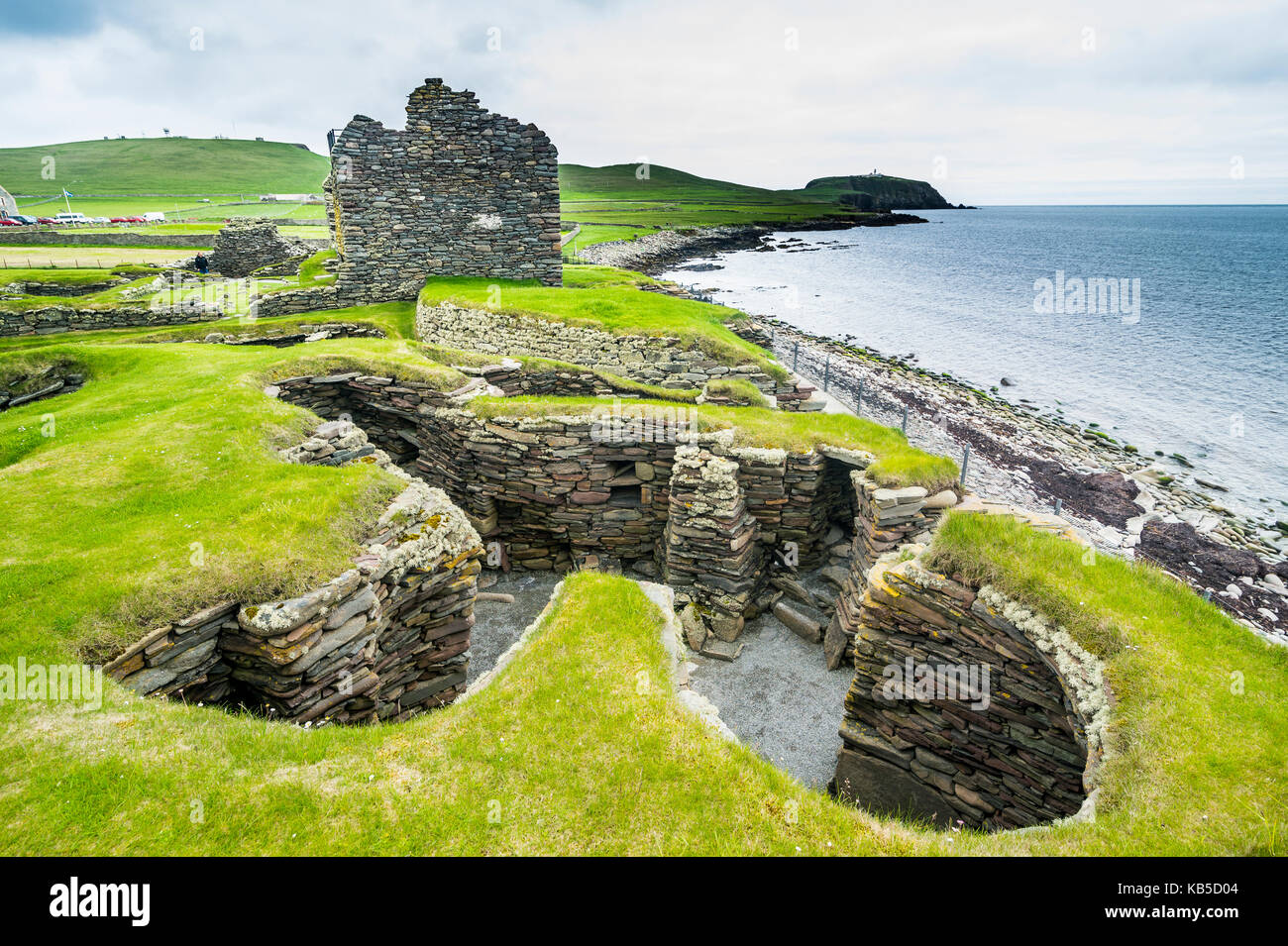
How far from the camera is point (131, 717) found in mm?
6277

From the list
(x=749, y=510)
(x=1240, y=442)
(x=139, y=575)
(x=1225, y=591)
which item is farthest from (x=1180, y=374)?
(x=139, y=575)

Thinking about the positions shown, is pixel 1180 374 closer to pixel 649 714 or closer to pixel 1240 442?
pixel 1240 442

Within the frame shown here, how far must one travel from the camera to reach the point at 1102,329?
63.3 meters

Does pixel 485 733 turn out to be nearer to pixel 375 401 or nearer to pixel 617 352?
pixel 375 401

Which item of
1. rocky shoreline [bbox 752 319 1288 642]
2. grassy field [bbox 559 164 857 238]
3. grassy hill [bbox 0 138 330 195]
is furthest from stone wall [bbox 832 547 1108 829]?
grassy hill [bbox 0 138 330 195]

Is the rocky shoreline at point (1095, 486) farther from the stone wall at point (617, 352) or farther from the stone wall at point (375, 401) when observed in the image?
the stone wall at point (375, 401)

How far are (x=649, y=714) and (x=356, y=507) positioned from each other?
243 inches

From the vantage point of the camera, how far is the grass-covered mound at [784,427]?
14.4 meters

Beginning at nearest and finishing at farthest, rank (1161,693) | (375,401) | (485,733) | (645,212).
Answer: (485,733)
(1161,693)
(375,401)
(645,212)

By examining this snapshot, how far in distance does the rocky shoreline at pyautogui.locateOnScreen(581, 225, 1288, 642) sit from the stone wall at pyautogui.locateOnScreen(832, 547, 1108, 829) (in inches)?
627

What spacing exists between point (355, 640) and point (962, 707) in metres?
9.03

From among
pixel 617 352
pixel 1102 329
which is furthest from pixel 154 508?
pixel 1102 329

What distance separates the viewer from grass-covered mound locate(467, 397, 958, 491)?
14406 mm

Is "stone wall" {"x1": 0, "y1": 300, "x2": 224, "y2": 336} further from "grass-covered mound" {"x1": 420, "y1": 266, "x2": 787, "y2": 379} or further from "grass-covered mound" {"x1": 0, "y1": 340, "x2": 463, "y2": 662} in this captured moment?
"grass-covered mound" {"x1": 0, "y1": 340, "x2": 463, "y2": 662}
